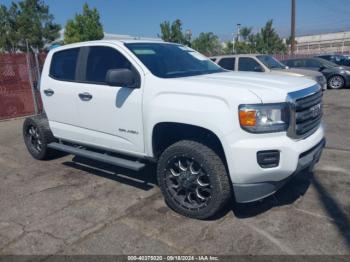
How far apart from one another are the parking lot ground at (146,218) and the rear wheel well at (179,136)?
70 centimetres

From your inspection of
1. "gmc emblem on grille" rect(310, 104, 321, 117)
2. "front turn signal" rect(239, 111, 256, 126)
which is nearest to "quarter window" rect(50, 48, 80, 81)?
"front turn signal" rect(239, 111, 256, 126)

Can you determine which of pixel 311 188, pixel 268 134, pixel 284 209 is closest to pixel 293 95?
pixel 268 134

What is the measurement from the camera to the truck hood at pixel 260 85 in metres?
3.12

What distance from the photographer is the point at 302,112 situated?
3.31 metres

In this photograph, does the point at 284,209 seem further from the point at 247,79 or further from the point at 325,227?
the point at 247,79

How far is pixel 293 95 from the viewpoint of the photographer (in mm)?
3205

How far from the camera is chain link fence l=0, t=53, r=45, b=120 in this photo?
1005 centimetres

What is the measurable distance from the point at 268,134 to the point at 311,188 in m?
1.61

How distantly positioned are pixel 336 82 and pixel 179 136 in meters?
13.7

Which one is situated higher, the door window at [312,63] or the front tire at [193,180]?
the door window at [312,63]

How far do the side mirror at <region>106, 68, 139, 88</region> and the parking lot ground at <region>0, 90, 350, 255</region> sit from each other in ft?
4.70

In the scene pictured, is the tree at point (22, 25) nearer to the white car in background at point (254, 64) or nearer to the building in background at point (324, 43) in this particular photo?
the white car in background at point (254, 64)

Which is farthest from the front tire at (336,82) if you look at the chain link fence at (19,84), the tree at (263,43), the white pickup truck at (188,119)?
the tree at (263,43)

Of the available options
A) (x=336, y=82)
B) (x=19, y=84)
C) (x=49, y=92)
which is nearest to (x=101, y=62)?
(x=49, y=92)
